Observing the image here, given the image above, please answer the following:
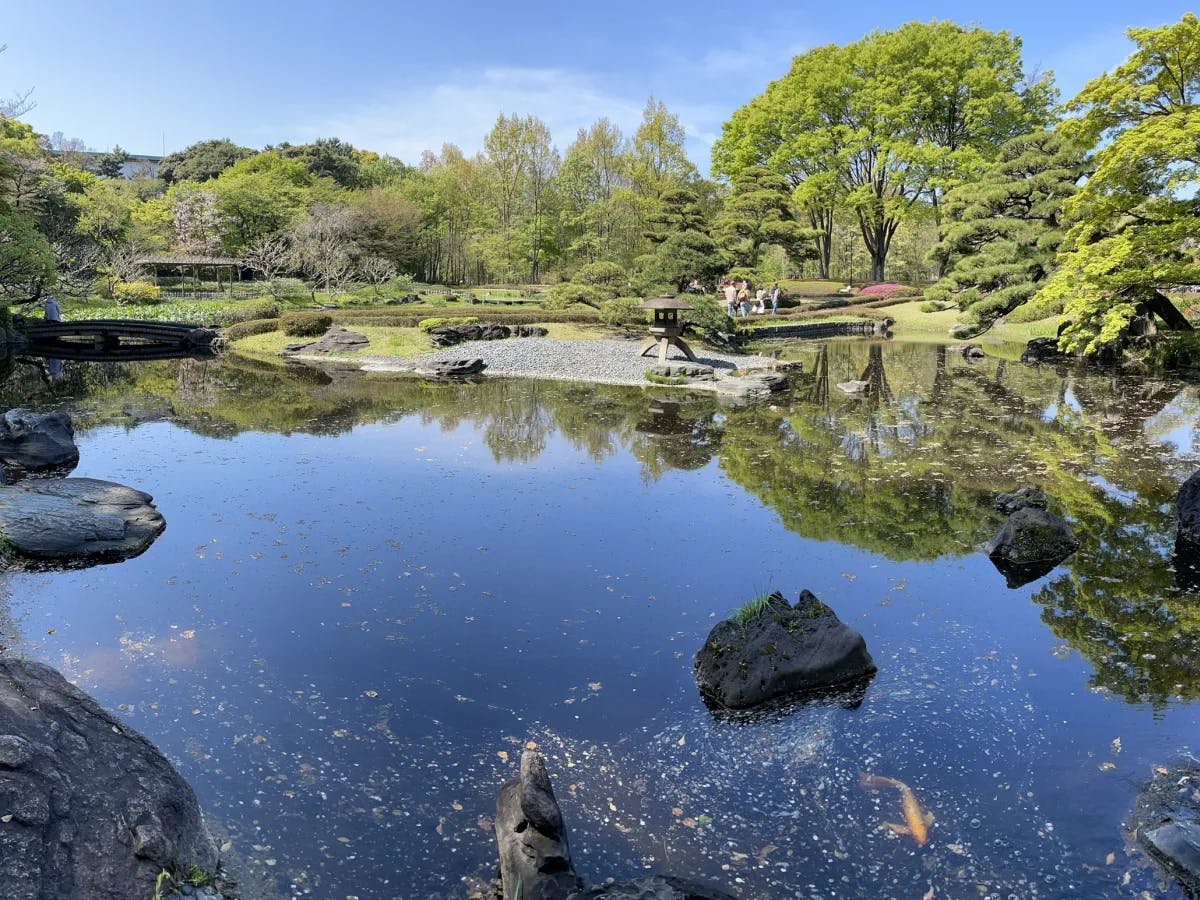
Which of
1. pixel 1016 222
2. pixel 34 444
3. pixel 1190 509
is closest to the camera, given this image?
pixel 1190 509

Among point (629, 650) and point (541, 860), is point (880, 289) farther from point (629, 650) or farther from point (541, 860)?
point (541, 860)

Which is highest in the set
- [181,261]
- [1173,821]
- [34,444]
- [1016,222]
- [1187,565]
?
[1016,222]

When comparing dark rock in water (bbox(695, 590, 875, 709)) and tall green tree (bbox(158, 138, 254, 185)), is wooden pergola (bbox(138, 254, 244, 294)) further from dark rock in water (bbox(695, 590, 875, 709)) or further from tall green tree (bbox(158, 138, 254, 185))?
dark rock in water (bbox(695, 590, 875, 709))

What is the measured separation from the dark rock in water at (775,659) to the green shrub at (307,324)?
26923 mm

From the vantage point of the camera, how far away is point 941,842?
4.50 m

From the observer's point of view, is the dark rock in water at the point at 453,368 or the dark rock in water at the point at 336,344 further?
the dark rock in water at the point at 336,344

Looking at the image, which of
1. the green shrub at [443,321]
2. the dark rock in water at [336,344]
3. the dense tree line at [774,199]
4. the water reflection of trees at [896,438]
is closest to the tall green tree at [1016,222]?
the dense tree line at [774,199]

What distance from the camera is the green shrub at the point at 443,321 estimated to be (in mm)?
29203

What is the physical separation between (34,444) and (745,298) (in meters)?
29.7

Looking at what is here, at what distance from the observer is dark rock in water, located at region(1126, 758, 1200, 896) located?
4203 mm

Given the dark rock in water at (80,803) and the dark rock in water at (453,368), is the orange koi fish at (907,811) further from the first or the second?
the dark rock in water at (453,368)

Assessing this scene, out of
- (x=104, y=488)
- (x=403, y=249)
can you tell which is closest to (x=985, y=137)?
(x=403, y=249)

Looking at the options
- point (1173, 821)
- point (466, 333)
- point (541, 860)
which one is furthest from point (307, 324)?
point (1173, 821)

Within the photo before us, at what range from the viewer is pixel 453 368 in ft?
78.3
